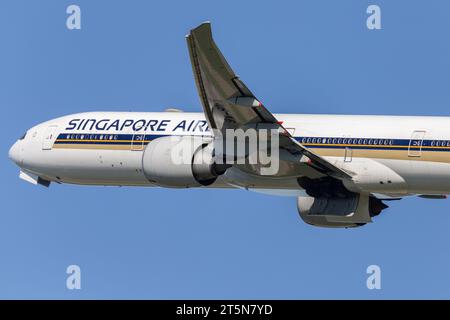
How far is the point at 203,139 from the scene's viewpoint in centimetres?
4597

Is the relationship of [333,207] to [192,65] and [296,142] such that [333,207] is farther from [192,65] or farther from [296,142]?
[192,65]

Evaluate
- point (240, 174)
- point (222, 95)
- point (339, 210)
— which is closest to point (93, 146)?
point (240, 174)

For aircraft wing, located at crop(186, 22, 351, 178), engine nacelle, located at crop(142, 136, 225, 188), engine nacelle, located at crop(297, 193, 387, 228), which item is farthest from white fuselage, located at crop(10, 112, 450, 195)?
aircraft wing, located at crop(186, 22, 351, 178)

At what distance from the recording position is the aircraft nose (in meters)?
53.0

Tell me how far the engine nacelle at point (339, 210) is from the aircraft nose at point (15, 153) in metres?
11.9

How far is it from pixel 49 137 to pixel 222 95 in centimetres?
1260

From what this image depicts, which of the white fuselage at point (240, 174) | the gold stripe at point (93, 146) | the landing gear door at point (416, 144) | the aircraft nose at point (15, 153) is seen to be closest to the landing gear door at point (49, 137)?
the white fuselage at point (240, 174)

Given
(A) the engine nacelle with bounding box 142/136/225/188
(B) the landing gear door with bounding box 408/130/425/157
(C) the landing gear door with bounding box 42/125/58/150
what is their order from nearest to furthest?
(A) the engine nacelle with bounding box 142/136/225/188 < (B) the landing gear door with bounding box 408/130/425/157 < (C) the landing gear door with bounding box 42/125/58/150

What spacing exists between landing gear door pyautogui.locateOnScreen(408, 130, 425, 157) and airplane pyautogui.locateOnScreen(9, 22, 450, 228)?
1.4 inches

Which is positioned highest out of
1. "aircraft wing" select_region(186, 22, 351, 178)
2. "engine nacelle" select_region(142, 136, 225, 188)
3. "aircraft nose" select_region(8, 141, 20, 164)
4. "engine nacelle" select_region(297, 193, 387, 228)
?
"aircraft nose" select_region(8, 141, 20, 164)

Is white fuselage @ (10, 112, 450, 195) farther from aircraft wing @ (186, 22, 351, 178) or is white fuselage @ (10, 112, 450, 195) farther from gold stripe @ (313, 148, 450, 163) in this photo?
aircraft wing @ (186, 22, 351, 178)

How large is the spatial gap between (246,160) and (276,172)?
1.65 metres

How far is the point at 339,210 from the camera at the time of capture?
158ft

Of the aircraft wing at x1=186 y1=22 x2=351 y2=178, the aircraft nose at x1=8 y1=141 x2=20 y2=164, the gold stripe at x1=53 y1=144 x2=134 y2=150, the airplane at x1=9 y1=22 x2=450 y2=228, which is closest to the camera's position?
the aircraft wing at x1=186 y1=22 x2=351 y2=178
